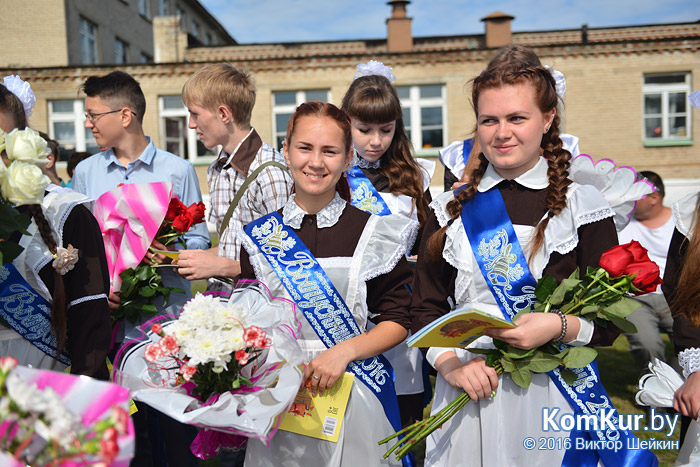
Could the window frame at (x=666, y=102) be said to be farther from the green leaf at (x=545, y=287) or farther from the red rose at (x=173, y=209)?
the green leaf at (x=545, y=287)

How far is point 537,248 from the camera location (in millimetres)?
1916

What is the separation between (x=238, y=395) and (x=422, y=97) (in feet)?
62.2

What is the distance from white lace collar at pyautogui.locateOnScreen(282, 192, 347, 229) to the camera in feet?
7.23

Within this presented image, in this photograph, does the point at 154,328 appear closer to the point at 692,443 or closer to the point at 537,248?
the point at 537,248

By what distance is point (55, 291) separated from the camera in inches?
74.7

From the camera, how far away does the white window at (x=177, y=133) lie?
783 inches

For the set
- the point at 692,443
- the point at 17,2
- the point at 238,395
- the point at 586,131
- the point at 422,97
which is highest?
the point at 17,2

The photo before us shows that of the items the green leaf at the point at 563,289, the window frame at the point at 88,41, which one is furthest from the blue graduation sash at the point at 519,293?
the window frame at the point at 88,41

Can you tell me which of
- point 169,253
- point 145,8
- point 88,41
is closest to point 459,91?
point 88,41

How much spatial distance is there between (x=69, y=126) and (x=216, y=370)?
21.3m

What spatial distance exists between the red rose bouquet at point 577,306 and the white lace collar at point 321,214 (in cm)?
70

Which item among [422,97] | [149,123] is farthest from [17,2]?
[422,97]

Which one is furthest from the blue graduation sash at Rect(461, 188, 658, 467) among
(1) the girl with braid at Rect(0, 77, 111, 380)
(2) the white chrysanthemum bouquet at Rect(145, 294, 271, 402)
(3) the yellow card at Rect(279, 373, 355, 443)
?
(1) the girl with braid at Rect(0, 77, 111, 380)

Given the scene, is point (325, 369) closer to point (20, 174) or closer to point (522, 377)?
point (522, 377)
